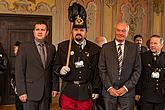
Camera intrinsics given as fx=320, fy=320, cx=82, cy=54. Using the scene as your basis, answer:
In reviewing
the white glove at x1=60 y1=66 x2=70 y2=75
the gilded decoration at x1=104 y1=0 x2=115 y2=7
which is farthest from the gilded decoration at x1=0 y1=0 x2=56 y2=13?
the white glove at x1=60 y1=66 x2=70 y2=75

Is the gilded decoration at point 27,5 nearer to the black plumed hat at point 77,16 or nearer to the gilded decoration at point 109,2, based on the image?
the gilded decoration at point 109,2

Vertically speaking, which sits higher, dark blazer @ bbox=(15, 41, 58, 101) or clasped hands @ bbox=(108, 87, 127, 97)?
dark blazer @ bbox=(15, 41, 58, 101)

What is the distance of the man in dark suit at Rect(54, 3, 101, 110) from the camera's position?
135 inches

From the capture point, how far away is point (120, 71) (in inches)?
132

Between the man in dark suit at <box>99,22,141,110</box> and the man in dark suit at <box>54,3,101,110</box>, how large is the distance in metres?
0.13

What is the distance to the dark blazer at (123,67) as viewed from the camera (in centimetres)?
333

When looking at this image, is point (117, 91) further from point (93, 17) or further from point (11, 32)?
point (93, 17)

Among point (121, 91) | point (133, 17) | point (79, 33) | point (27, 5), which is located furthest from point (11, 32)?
point (121, 91)

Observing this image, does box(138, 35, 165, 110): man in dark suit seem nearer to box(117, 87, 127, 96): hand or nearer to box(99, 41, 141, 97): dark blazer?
box(99, 41, 141, 97): dark blazer

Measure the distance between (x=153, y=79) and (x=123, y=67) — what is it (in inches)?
19.2

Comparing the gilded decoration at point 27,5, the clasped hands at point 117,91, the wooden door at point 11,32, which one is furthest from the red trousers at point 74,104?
the gilded decoration at point 27,5

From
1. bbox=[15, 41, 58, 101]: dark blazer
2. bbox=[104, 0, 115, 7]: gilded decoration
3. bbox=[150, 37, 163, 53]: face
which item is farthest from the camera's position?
bbox=[104, 0, 115, 7]: gilded decoration

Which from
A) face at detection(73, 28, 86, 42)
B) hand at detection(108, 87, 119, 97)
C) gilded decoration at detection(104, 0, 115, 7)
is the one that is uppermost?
gilded decoration at detection(104, 0, 115, 7)

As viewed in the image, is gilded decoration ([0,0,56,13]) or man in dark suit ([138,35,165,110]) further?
gilded decoration ([0,0,56,13])
